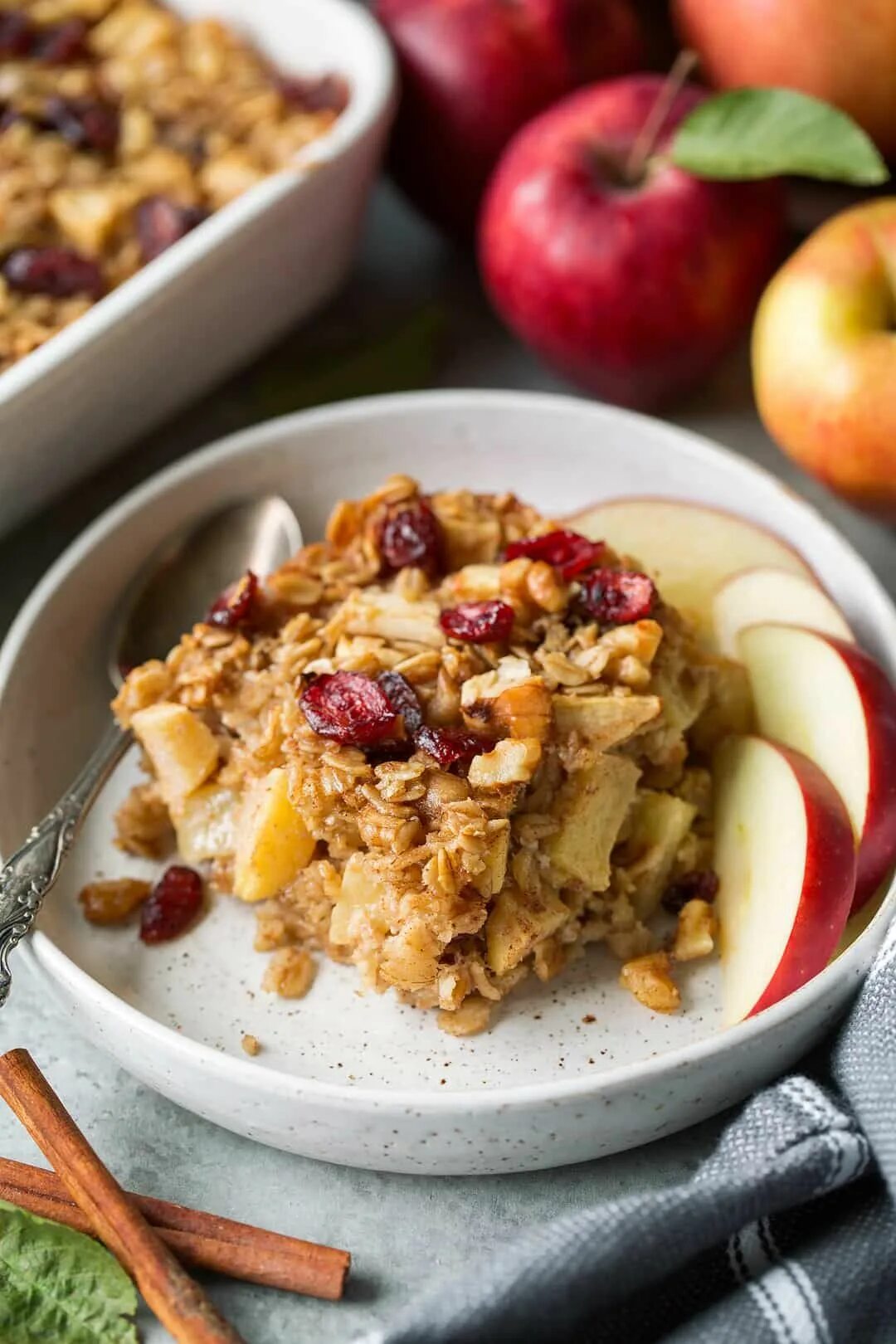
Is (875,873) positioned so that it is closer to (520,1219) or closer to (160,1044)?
(520,1219)

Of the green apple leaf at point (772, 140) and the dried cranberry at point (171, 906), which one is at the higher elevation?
the green apple leaf at point (772, 140)

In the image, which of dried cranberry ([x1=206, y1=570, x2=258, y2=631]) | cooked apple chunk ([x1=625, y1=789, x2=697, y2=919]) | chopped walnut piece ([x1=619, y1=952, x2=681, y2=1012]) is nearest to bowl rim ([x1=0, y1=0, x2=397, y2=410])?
dried cranberry ([x1=206, y1=570, x2=258, y2=631])

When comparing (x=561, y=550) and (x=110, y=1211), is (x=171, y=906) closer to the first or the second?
(x=110, y=1211)

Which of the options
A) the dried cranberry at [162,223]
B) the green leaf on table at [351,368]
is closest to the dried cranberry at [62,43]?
the dried cranberry at [162,223]

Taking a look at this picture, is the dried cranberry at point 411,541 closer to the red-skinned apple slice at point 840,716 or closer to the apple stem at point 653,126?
the red-skinned apple slice at point 840,716

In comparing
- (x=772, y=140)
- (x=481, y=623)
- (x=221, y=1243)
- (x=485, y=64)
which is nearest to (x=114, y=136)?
(x=485, y=64)
